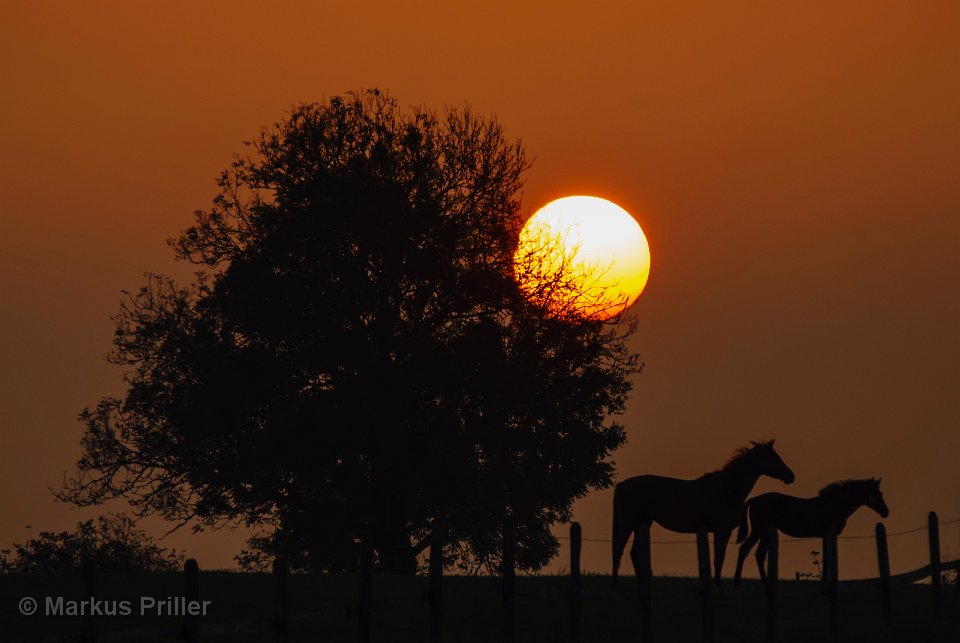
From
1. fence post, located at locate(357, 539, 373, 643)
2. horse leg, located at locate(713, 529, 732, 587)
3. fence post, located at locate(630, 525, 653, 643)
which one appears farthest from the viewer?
horse leg, located at locate(713, 529, 732, 587)

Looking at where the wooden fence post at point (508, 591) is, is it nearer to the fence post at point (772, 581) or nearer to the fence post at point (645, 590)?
the fence post at point (645, 590)

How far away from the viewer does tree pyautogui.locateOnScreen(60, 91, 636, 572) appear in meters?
33.3

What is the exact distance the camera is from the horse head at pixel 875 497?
2983cm

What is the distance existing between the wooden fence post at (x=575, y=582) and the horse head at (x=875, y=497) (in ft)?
29.9

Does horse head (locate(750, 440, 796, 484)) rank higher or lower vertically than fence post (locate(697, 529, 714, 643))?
higher

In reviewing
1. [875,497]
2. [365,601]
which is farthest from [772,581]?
[365,601]

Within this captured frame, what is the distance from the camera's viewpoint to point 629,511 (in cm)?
3061

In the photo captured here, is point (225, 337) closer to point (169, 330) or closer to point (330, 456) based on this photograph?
point (169, 330)

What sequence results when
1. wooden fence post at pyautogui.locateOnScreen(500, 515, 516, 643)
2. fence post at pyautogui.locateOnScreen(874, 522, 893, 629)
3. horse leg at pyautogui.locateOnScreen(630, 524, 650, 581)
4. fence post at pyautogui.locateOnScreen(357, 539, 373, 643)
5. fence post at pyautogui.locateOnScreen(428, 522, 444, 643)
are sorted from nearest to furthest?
fence post at pyautogui.locateOnScreen(357, 539, 373, 643) < fence post at pyautogui.locateOnScreen(428, 522, 444, 643) < wooden fence post at pyautogui.locateOnScreen(500, 515, 516, 643) < horse leg at pyautogui.locateOnScreen(630, 524, 650, 581) < fence post at pyautogui.locateOnScreen(874, 522, 893, 629)

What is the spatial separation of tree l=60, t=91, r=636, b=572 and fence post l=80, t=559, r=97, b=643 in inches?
604

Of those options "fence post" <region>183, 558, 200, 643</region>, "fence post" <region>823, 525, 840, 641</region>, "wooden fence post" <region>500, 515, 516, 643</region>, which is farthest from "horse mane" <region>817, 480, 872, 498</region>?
"fence post" <region>183, 558, 200, 643</region>

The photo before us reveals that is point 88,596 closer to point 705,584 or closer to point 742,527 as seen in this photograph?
point 705,584

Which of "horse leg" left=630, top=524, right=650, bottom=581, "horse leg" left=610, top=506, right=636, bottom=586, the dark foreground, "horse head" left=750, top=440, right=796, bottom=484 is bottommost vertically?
the dark foreground

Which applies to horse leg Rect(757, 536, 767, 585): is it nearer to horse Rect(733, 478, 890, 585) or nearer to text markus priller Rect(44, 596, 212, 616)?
horse Rect(733, 478, 890, 585)
